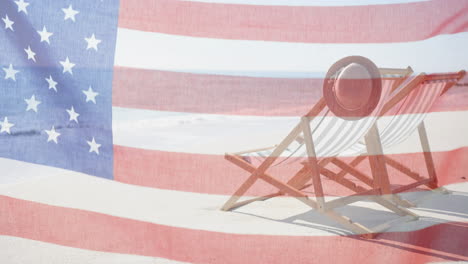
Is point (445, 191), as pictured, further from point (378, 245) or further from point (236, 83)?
point (236, 83)

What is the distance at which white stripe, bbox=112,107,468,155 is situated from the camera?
209cm

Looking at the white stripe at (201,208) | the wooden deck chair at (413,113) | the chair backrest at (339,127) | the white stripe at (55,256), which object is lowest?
the white stripe at (55,256)

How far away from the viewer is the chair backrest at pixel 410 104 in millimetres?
2525

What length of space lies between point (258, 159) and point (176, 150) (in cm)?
67

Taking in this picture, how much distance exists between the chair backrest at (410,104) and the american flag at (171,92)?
14 centimetres

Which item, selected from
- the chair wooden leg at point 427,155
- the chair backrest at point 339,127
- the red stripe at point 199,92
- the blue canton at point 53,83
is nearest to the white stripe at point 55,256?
the blue canton at point 53,83

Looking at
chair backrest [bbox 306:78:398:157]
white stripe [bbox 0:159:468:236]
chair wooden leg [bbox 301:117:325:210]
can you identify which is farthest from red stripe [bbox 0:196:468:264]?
chair backrest [bbox 306:78:398:157]

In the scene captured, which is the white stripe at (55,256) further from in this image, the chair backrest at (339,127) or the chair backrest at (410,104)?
the chair backrest at (410,104)

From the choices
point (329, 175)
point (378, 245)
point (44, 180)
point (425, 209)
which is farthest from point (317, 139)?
point (44, 180)

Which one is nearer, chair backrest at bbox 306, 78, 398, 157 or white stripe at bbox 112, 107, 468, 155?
white stripe at bbox 112, 107, 468, 155

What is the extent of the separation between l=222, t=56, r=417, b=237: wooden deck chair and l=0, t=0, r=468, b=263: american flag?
0.25 ft

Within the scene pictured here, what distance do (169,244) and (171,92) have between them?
667mm

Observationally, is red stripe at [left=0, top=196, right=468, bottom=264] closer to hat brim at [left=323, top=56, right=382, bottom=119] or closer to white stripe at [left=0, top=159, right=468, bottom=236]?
white stripe at [left=0, top=159, right=468, bottom=236]

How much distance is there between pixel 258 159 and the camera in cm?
284
